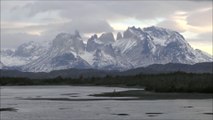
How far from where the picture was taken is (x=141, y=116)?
59562 millimetres

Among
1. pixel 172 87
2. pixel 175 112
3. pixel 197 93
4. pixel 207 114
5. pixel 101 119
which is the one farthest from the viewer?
pixel 172 87

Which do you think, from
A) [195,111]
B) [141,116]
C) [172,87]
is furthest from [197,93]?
[141,116]

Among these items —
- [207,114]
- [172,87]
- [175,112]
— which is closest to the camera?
[207,114]

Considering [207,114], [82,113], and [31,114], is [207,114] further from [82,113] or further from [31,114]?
[31,114]

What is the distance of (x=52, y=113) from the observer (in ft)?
211

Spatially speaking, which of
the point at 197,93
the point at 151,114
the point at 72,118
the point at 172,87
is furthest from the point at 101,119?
the point at 172,87

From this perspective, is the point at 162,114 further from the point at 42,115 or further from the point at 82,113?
the point at 42,115

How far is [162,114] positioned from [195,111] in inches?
223

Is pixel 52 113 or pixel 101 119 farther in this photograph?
pixel 52 113

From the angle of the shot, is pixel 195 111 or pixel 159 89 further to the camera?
pixel 159 89

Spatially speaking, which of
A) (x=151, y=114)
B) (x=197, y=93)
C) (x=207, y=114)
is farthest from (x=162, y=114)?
(x=197, y=93)

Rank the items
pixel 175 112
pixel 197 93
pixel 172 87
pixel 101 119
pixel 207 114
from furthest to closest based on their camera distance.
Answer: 1. pixel 172 87
2. pixel 197 93
3. pixel 175 112
4. pixel 207 114
5. pixel 101 119

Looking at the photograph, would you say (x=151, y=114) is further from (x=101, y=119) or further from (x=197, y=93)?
(x=197, y=93)

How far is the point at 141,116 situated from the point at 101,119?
5.82 m
